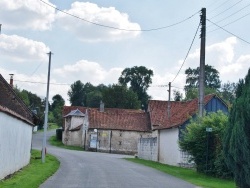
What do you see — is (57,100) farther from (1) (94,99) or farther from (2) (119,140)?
(2) (119,140)

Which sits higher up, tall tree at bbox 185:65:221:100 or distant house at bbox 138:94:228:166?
tall tree at bbox 185:65:221:100

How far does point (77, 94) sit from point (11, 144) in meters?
133

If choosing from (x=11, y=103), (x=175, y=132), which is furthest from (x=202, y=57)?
(x=11, y=103)

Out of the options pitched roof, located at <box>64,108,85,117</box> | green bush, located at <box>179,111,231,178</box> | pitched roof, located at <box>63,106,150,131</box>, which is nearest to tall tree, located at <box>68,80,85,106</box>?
pitched roof, located at <box>64,108,85,117</box>

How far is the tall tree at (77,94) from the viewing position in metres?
153

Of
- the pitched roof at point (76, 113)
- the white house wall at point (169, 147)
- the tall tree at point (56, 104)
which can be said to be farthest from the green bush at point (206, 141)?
the tall tree at point (56, 104)

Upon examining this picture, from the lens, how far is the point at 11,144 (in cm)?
2227

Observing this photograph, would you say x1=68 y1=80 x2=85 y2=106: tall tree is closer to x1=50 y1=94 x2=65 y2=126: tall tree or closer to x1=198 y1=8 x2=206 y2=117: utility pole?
x1=50 y1=94 x2=65 y2=126: tall tree

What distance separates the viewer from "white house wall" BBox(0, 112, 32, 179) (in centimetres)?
1972

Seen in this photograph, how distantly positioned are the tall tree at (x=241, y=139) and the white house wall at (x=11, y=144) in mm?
9517

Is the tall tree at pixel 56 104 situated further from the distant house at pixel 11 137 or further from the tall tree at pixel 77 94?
the distant house at pixel 11 137

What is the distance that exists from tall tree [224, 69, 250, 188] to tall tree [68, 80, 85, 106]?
140 meters

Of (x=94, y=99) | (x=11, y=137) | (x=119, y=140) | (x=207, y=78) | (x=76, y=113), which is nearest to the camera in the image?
(x=11, y=137)

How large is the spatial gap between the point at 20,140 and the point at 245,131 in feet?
52.7
